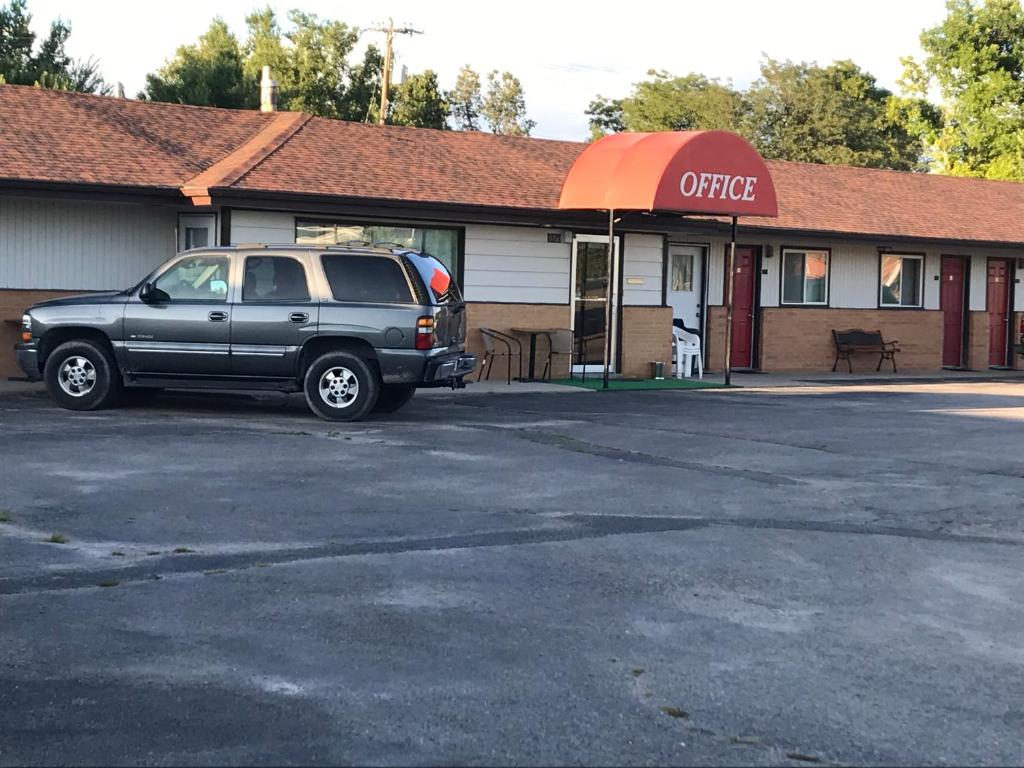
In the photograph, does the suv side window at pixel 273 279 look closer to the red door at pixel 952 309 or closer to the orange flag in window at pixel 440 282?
the orange flag in window at pixel 440 282

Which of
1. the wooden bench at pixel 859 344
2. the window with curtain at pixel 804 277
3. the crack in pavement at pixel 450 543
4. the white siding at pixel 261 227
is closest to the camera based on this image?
the crack in pavement at pixel 450 543

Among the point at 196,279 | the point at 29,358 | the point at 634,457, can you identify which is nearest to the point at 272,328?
the point at 196,279

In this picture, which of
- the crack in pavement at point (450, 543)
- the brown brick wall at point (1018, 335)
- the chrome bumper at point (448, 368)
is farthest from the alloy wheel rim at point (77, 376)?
the brown brick wall at point (1018, 335)

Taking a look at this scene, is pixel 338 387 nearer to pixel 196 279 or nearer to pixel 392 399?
pixel 392 399

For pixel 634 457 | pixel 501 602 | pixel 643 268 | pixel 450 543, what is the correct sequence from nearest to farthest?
pixel 501 602
pixel 450 543
pixel 634 457
pixel 643 268

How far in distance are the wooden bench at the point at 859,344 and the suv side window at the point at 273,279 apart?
14904mm

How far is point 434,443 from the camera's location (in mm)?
13609

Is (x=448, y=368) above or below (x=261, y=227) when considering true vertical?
below

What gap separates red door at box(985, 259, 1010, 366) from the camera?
99.5 feet

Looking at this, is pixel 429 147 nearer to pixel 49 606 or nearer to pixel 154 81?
pixel 49 606

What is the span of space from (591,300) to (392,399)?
287 inches

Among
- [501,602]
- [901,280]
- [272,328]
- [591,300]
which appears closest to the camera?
[501,602]

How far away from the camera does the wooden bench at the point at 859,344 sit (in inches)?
1091

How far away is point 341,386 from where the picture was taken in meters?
15.4
